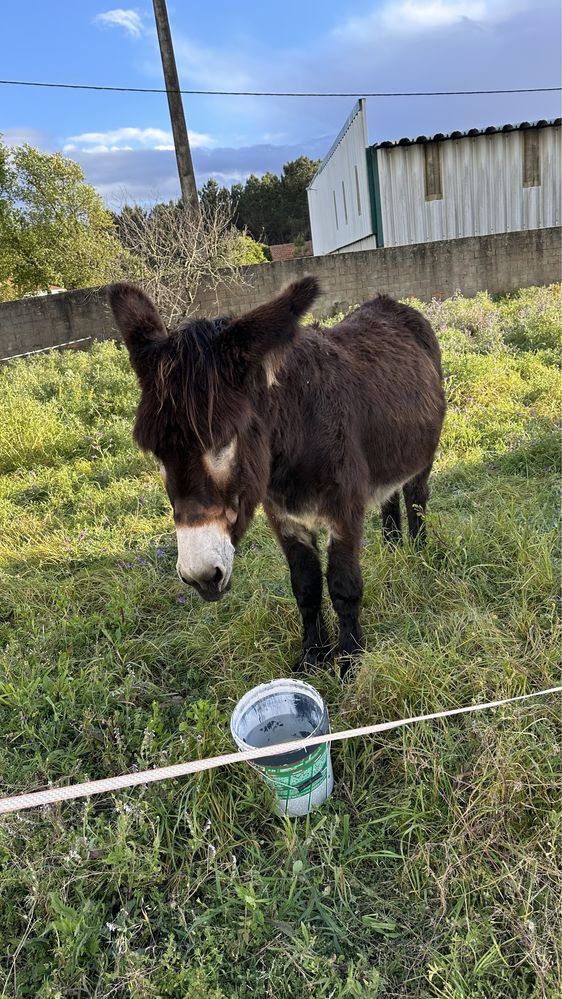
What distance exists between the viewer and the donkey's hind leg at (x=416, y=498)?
142 inches

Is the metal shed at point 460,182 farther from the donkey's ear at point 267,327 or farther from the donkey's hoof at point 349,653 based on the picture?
the donkey's hoof at point 349,653

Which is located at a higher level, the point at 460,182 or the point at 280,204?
the point at 280,204

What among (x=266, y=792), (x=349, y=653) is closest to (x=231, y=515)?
(x=266, y=792)

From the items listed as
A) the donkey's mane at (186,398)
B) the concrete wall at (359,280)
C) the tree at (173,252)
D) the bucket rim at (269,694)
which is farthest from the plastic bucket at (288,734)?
the concrete wall at (359,280)

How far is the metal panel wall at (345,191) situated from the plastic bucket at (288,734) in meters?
16.3

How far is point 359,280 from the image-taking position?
1142 cm

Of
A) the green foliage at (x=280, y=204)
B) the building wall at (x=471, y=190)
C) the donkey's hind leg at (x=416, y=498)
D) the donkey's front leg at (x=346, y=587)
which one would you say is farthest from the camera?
the green foliage at (x=280, y=204)

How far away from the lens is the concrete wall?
1035 centimetres

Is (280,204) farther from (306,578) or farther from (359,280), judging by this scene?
(306,578)

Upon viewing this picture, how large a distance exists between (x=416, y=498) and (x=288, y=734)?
207 centimetres

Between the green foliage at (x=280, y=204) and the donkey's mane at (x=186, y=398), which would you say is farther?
the green foliage at (x=280, y=204)

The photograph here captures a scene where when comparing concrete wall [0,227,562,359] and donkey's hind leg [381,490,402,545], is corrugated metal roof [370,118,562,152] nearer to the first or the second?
concrete wall [0,227,562,359]

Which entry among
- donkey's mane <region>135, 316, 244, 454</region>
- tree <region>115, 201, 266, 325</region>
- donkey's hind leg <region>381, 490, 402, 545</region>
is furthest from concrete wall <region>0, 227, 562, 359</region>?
donkey's mane <region>135, 316, 244, 454</region>

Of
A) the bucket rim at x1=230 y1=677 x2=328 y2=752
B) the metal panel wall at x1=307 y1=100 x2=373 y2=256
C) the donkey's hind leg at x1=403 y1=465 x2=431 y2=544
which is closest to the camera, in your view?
the bucket rim at x1=230 y1=677 x2=328 y2=752
